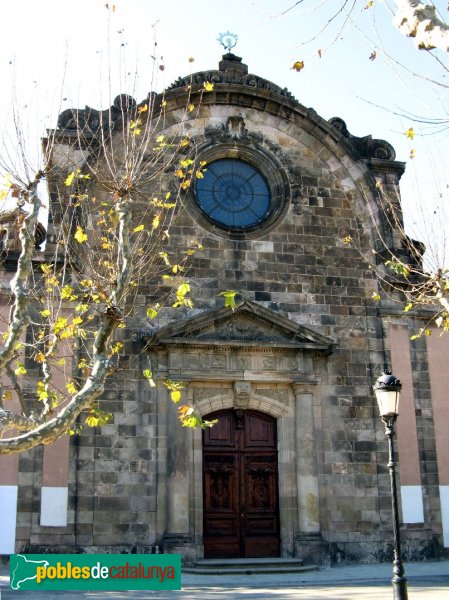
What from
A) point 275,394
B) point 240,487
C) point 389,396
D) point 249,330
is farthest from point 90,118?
point 389,396

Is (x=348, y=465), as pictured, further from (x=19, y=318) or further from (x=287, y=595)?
(x=19, y=318)

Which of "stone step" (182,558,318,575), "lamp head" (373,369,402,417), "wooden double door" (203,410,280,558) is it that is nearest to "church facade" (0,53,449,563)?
"wooden double door" (203,410,280,558)

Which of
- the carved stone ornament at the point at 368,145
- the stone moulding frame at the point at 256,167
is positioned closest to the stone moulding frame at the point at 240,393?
the stone moulding frame at the point at 256,167

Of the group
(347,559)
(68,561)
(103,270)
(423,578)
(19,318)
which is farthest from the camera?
(347,559)

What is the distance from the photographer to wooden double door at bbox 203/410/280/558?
15.2 m

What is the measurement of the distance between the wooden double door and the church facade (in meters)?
0.03

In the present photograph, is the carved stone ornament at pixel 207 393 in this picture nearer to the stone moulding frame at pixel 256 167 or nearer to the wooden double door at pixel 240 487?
the wooden double door at pixel 240 487

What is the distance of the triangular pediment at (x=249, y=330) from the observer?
50.7 ft

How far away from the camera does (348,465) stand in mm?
15789

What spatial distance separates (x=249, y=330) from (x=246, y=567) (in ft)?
14.1

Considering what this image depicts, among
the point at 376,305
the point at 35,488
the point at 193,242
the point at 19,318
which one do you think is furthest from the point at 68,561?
the point at 376,305

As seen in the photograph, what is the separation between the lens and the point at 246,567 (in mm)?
14438

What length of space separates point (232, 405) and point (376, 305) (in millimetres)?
3669

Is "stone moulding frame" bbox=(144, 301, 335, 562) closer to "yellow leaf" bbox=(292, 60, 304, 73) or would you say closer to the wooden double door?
the wooden double door
